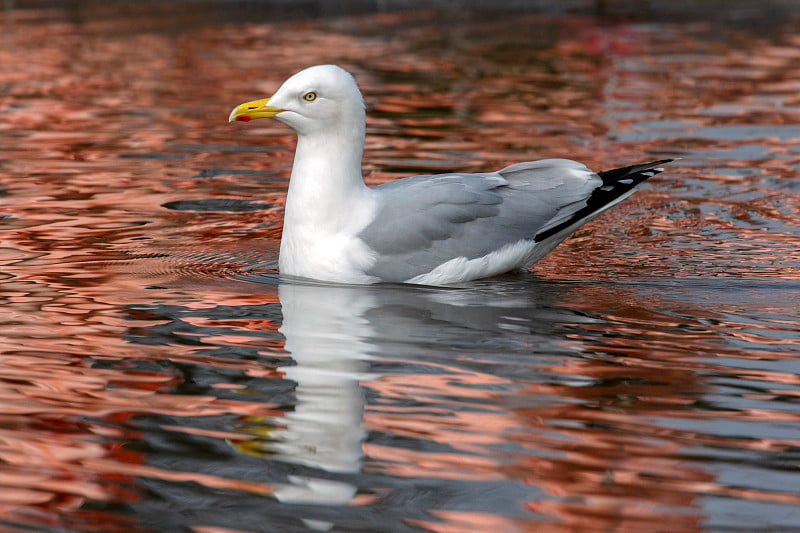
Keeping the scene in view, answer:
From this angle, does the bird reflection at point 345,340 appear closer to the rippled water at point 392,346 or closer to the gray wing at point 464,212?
the rippled water at point 392,346

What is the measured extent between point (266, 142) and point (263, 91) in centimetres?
195

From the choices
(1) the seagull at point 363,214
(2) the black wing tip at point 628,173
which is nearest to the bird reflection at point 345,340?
(1) the seagull at point 363,214

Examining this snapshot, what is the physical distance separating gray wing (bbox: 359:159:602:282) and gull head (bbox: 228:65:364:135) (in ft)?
1.58

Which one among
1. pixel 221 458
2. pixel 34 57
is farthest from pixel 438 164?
pixel 34 57

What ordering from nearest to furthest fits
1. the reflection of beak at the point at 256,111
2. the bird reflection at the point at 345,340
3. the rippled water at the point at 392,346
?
the rippled water at the point at 392,346 < the bird reflection at the point at 345,340 < the reflection of beak at the point at 256,111

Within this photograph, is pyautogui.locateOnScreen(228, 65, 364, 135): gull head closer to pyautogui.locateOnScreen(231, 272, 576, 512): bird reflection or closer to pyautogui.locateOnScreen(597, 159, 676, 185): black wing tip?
pyautogui.locateOnScreen(231, 272, 576, 512): bird reflection

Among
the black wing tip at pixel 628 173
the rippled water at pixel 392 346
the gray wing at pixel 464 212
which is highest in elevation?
the black wing tip at pixel 628 173

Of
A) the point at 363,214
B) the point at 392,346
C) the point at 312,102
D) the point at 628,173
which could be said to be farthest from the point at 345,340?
the point at 628,173

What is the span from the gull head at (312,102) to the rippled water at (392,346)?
34.4 inches

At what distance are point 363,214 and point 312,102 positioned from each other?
631 millimetres

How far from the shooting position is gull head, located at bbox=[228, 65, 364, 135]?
6.85 meters

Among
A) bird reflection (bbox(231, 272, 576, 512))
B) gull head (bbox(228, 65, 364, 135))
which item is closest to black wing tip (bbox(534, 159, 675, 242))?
bird reflection (bbox(231, 272, 576, 512))

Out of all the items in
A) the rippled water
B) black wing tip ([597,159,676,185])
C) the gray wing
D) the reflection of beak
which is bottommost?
the rippled water

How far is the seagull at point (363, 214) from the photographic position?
22.5ft
